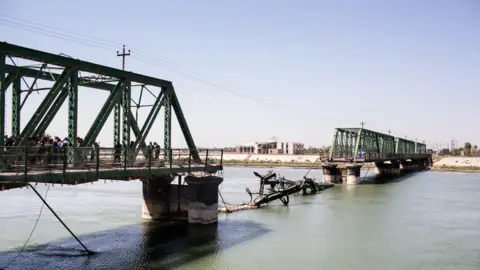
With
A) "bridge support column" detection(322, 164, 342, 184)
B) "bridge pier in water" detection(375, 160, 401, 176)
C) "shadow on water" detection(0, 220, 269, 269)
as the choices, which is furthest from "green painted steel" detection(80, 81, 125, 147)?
"bridge pier in water" detection(375, 160, 401, 176)

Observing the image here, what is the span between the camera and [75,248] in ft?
82.3

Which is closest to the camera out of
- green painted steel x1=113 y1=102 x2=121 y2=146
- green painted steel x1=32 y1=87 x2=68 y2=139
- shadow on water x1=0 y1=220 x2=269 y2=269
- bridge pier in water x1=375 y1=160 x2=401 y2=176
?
green painted steel x1=32 y1=87 x2=68 y2=139

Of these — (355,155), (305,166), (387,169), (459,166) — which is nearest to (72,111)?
(355,155)

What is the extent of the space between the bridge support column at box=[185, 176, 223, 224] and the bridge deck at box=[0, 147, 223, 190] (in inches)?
53.8

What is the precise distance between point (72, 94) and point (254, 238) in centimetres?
1391

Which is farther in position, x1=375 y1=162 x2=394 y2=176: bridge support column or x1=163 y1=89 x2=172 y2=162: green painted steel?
x1=375 y1=162 x2=394 y2=176: bridge support column

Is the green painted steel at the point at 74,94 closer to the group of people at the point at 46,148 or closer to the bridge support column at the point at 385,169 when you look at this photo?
the group of people at the point at 46,148

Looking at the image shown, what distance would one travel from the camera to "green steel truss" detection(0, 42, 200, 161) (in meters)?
19.5

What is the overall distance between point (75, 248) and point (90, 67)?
30.9ft

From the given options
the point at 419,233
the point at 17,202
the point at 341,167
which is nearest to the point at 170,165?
the point at 419,233

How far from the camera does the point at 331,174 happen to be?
3056 inches

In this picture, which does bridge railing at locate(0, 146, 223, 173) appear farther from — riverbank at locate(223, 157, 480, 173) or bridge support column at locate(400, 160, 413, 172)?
riverbank at locate(223, 157, 480, 173)

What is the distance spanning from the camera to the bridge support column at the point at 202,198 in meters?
32.2

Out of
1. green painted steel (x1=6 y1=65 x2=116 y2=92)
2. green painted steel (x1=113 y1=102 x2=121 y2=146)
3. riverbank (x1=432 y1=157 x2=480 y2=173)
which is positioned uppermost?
green painted steel (x1=6 y1=65 x2=116 y2=92)
